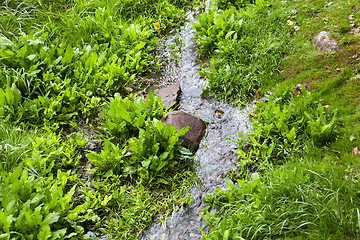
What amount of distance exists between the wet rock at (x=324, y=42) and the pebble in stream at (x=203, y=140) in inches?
65.8

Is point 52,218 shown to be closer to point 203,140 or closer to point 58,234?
point 58,234

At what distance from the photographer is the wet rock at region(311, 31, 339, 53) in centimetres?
434

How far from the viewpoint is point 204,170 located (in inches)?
145

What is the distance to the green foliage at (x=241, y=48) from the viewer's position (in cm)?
464

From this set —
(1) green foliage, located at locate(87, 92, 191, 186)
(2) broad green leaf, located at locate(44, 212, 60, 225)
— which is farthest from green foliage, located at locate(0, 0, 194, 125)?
(2) broad green leaf, located at locate(44, 212, 60, 225)

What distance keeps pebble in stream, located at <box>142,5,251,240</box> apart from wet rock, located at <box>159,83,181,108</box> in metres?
0.15

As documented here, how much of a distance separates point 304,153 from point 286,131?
1.21 ft

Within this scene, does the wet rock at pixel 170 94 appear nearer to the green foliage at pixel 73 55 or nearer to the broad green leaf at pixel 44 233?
the green foliage at pixel 73 55

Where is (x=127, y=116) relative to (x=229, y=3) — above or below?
below

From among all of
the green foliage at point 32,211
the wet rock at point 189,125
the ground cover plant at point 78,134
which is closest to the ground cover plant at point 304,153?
the wet rock at point 189,125

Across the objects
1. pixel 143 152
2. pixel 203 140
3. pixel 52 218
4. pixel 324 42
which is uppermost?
pixel 324 42

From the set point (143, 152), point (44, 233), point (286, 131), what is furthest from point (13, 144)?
point (286, 131)

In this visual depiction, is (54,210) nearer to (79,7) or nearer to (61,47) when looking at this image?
(61,47)

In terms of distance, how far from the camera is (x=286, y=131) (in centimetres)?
354
